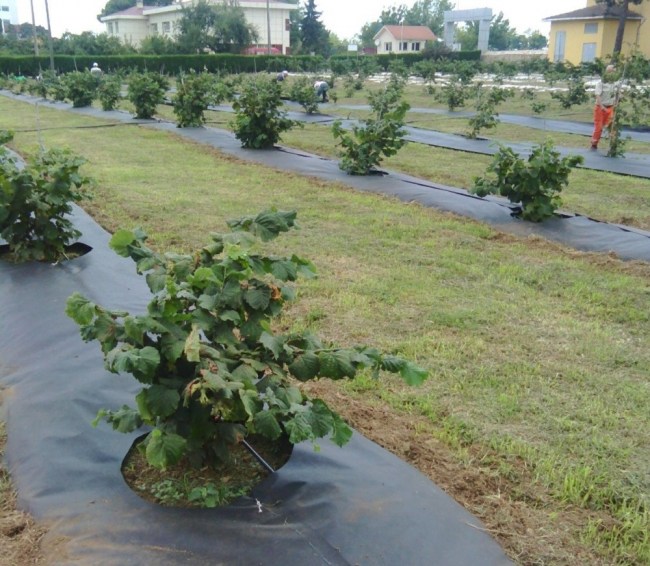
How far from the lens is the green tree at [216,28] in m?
44.2

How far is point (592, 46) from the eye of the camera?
37312 mm

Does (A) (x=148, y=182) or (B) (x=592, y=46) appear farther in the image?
(B) (x=592, y=46)

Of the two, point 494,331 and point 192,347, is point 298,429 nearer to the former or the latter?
point 192,347

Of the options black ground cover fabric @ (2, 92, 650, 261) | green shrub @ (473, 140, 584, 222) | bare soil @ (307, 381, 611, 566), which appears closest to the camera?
bare soil @ (307, 381, 611, 566)

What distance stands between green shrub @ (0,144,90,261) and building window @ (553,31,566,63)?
38758mm

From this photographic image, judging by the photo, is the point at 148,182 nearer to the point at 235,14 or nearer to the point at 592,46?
the point at 592,46

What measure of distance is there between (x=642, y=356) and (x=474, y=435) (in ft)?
4.66

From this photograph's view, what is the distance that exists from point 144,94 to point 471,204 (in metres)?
10.7

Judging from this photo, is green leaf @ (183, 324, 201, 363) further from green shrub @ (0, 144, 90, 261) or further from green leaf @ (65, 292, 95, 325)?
green shrub @ (0, 144, 90, 261)

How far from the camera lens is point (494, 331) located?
166 inches

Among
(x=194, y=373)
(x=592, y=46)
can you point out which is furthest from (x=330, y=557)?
(x=592, y=46)

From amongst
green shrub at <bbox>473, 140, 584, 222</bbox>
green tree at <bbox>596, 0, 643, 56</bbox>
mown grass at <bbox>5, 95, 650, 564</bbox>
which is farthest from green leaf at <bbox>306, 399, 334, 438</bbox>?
green tree at <bbox>596, 0, 643, 56</bbox>

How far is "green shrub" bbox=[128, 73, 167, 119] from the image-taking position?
50.9 ft

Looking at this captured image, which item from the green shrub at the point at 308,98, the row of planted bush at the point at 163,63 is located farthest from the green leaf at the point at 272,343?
the row of planted bush at the point at 163,63
